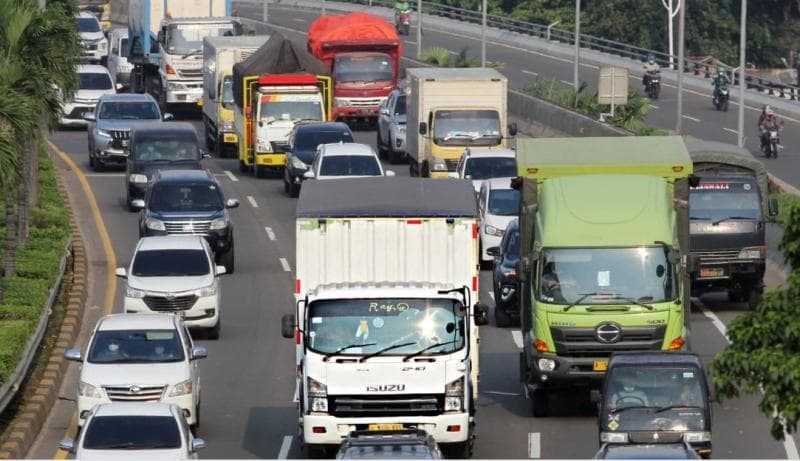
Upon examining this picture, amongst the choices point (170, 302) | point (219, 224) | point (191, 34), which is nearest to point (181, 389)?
point (170, 302)

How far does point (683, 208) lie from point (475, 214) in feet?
12.6

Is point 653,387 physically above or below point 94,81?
above

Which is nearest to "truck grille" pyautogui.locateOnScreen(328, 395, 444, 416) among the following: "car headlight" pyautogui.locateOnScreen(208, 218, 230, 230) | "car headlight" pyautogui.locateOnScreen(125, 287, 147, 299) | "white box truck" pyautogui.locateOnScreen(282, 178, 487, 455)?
"white box truck" pyautogui.locateOnScreen(282, 178, 487, 455)

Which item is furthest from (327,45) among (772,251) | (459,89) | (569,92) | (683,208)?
(683,208)

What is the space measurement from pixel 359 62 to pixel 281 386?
31266 mm

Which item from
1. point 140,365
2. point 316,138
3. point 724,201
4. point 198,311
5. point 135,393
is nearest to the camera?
point 135,393

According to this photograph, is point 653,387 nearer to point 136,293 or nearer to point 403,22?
point 136,293

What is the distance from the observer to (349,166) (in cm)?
4347

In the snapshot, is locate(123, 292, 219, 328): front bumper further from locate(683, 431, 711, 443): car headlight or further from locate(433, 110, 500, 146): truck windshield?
locate(433, 110, 500, 146): truck windshield

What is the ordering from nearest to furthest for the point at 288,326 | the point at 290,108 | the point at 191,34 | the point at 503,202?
the point at 288,326, the point at 503,202, the point at 290,108, the point at 191,34

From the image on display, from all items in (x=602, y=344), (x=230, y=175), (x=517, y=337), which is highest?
(x=602, y=344)

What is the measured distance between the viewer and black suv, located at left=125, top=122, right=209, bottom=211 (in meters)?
43.3

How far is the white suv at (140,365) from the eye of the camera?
79.4ft

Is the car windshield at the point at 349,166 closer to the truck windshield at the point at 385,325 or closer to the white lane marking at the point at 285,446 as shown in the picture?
the white lane marking at the point at 285,446
